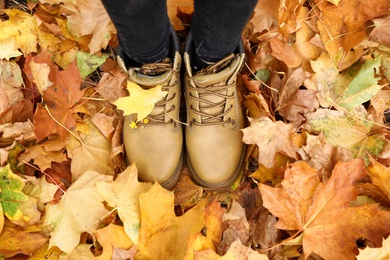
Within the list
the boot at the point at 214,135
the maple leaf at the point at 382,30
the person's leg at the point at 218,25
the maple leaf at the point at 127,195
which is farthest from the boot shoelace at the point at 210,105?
the maple leaf at the point at 382,30

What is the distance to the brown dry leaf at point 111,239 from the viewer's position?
3.22ft

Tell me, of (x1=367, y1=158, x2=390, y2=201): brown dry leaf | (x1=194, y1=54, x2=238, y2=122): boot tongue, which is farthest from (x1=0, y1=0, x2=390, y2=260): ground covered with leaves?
(x1=194, y1=54, x2=238, y2=122): boot tongue

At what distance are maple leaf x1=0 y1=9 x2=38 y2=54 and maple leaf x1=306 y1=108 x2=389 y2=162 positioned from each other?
895 millimetres

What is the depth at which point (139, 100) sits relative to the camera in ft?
3.45

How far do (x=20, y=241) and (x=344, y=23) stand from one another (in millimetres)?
1144

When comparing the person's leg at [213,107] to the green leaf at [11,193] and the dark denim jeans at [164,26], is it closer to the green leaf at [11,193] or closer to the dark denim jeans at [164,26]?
the dark denim jeans at [164,26]

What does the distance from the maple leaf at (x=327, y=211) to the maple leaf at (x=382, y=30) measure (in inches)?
16.7

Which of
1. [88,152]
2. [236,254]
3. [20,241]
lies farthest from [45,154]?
[236,254]

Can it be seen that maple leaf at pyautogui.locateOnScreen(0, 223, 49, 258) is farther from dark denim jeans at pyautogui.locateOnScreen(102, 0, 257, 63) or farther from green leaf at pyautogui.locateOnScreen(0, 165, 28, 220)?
dark denim jeans at pyautogui.locateOnScreen(102, 0, 257, 63)

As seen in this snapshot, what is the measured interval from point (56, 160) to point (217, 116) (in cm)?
50

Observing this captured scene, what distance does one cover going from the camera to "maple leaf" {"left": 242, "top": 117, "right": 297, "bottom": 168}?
108cm

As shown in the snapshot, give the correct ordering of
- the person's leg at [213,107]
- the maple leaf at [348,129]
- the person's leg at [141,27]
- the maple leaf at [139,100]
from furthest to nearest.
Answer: the maple leaf at [348,129]
the maple leaf at [139,100]
the person's leg at [213,107]
the person's leg at [141,27]

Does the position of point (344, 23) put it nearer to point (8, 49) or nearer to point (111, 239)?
point (111, 239)

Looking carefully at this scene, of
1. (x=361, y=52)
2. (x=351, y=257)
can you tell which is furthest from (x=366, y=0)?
(x=351, y=257)
